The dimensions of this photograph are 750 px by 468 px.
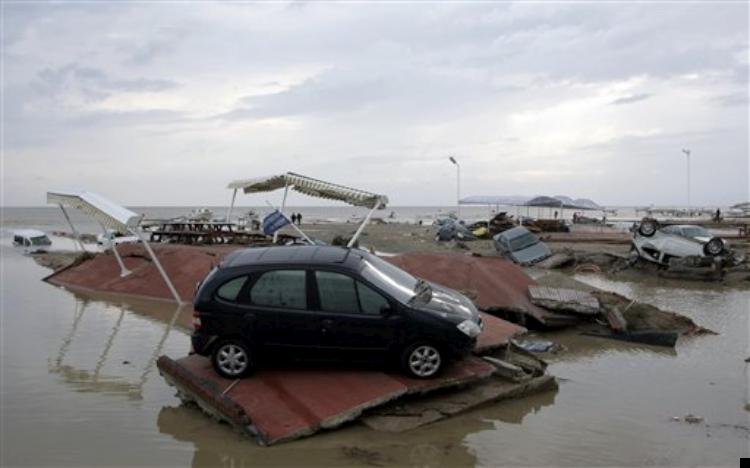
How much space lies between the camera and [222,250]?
69.7 feet

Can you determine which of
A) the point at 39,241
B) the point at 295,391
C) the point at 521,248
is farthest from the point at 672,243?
the point at 39,241

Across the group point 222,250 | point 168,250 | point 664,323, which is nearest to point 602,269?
point 664,323

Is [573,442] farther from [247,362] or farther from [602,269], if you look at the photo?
[602,269]

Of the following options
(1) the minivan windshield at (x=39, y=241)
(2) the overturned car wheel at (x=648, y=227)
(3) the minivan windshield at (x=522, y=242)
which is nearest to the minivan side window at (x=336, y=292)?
(2) the overturned car wheel at (x=648, y=227)

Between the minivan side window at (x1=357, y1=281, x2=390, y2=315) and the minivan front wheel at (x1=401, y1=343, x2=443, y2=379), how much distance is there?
0.59 meters

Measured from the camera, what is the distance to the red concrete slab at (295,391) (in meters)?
7.15

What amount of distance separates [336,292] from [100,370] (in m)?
4.27

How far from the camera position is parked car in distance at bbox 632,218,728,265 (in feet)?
73.8

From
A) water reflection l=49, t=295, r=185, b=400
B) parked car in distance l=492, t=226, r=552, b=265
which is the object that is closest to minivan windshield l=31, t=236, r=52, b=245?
parked car in distance l=492, t=226, r=552, b=265

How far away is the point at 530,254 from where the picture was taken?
2670cm

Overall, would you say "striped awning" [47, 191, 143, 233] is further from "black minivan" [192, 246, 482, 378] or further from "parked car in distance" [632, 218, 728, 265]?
"parked car in distance" [632, 218, 728, 265]

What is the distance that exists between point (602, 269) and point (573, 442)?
18.9 metres

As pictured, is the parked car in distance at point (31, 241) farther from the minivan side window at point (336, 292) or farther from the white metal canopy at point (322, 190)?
the minivan side window at point (336, 292)

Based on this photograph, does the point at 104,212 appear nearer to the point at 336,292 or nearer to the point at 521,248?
the point at 336,292
